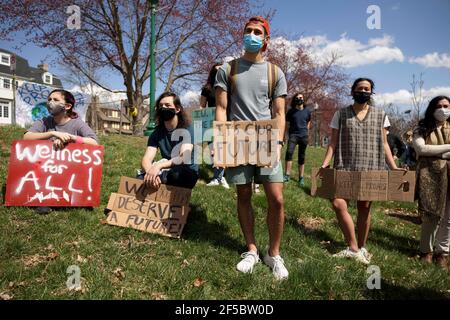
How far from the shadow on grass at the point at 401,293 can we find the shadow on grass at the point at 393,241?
1100mm

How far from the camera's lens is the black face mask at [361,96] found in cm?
354

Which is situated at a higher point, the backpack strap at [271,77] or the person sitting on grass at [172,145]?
the backpack strap at [271,77]

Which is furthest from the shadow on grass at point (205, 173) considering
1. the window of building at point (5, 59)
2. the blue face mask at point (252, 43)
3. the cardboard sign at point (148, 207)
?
the window of building at point (5, 59)

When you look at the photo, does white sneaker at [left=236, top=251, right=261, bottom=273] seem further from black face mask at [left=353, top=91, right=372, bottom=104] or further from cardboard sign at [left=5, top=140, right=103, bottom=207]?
cardboard sign at [left=5, top=140, right=103, bottom=207]

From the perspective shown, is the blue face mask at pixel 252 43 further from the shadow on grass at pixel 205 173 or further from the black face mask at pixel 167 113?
the shadow on grass at pixel 205 173

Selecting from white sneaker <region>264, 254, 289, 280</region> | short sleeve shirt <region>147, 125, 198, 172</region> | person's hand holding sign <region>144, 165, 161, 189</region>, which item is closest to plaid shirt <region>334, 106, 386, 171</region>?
white sneaker <region>264, 254, 289, 280</region>

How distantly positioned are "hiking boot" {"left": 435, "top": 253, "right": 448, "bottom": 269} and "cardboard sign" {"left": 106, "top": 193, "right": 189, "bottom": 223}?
300cm

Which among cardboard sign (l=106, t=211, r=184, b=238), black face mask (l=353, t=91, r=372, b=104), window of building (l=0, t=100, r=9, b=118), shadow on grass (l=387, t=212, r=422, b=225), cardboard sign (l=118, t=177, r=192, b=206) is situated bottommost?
shadow on grass (l=387, t=212, r=422, b=225)

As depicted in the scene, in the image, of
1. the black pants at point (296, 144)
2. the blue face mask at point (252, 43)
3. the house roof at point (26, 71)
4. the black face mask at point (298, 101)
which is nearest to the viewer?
the blue face mask at point (252, 43)

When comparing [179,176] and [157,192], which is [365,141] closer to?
[179,176]

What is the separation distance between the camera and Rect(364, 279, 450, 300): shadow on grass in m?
2.84
